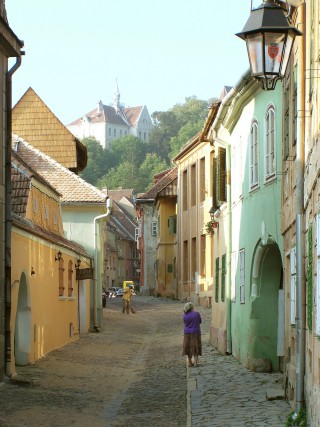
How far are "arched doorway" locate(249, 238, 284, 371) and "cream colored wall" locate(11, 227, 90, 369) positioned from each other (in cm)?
439

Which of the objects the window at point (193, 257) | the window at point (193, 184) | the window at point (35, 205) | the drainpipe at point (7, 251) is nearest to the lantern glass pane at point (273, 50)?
A: the drainpipe at point (7, 251)

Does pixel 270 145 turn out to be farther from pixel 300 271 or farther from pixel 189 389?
A: pixel 300 271

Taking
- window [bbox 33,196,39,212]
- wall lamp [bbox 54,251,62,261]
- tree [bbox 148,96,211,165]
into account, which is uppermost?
tree [bbox 148,96,211,165]

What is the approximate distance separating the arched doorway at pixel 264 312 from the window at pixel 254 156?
4.60 ft

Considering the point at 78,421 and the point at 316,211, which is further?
the point at 78,421

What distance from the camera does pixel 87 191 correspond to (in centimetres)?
3622

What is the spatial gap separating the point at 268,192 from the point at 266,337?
10.0 ft

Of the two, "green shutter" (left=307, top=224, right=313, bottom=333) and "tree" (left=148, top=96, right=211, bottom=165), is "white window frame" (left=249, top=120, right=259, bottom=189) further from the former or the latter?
"tree" (left=148, top=96, right=211, bottom=165)

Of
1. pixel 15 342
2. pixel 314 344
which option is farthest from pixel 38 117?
pixel 314 344

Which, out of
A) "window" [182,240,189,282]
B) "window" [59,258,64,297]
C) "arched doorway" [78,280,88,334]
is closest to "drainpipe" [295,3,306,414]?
"window" [59,258,64,297]

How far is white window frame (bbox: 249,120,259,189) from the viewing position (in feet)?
64.8

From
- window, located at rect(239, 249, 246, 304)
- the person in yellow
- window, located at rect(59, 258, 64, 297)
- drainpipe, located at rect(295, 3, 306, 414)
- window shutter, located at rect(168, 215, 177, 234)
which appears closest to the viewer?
drainpipe, located at rect(295, 3, 306, 414)

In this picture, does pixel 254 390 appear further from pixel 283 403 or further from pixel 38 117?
pixel 38 117

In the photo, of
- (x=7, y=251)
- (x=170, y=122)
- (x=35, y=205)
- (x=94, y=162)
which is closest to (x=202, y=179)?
(x=35, y=205)
